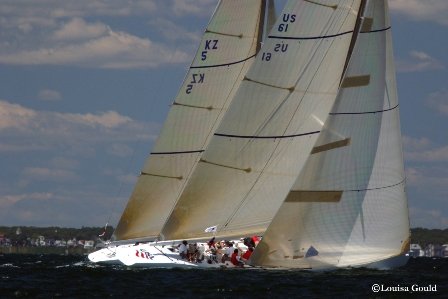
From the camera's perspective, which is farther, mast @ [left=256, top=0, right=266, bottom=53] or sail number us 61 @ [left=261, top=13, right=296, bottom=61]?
mast @ [left=256, top=0, right=266, bottom=53]

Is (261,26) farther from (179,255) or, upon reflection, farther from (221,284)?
(221,284)

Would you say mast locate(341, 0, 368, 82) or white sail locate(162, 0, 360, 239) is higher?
mast locate(341, 0, 368, 82)

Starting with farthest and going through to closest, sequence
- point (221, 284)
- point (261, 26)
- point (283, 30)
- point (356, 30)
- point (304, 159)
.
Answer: point (261, 26), point (304, 159), point (283, 30), point (356, 30), point (221, 284)

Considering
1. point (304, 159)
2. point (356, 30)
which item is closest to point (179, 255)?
point (304, 159)

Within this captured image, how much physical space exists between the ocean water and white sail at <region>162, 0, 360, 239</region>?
120 inches

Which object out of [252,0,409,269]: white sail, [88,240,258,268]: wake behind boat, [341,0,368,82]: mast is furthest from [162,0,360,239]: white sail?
[252,0,409,269]: white sail

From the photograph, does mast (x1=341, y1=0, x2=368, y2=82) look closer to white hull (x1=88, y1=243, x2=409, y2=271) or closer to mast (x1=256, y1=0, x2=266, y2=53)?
mast (x1=256, y1=0, x2=266, y2=53)

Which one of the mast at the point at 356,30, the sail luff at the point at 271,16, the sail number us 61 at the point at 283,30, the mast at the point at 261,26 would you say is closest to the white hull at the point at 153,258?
the sail number us 61 at the point at 283,30

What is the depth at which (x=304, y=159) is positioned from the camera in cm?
5734

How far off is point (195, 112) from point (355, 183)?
36.9 ft

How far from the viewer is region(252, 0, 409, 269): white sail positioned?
174 feet

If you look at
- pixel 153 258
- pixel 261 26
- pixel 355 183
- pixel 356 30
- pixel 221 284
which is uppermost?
pixel 261 26

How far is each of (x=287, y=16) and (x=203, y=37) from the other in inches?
259

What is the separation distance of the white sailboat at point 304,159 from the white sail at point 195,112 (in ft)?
0.42
